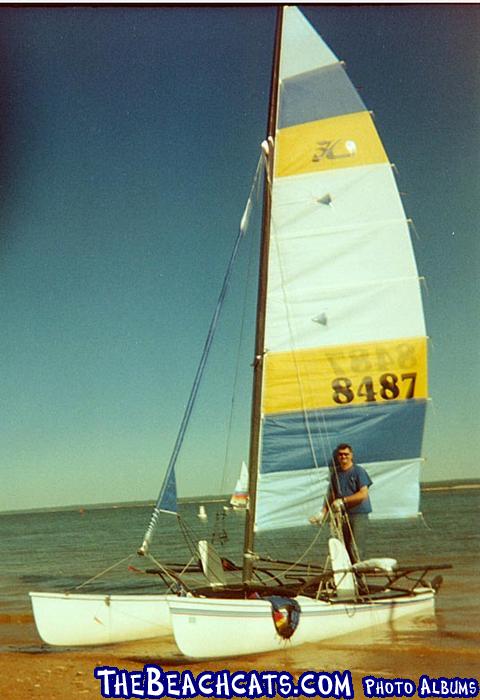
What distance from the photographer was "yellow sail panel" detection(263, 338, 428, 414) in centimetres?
895

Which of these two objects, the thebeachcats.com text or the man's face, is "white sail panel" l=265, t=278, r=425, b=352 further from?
the thebeachcats.com text

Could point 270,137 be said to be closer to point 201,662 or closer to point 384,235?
point 384,235

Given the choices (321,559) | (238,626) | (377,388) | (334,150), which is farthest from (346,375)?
(321,559)

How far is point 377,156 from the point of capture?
9.73 m

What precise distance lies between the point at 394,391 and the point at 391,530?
60.5ft

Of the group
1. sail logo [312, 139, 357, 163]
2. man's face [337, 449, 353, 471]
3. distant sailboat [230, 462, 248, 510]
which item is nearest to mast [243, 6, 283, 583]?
sail logo [312, 139, 357, 163]

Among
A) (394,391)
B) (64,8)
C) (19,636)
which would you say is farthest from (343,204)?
(19,636)

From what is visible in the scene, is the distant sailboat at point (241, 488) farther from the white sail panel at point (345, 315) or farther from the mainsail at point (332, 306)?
the white sail panel at point (345, 315)

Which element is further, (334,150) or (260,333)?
(334,150)

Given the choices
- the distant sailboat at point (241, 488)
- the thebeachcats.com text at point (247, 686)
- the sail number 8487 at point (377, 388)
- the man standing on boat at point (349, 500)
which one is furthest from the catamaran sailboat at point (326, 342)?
the distant sailboat at point (241, 488)

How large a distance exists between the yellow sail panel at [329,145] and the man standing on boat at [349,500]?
279cm

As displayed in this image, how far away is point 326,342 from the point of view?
923 cm

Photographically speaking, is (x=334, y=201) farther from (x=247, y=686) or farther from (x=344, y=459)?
(x=247, y=686)

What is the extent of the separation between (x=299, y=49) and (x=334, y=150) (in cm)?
105
